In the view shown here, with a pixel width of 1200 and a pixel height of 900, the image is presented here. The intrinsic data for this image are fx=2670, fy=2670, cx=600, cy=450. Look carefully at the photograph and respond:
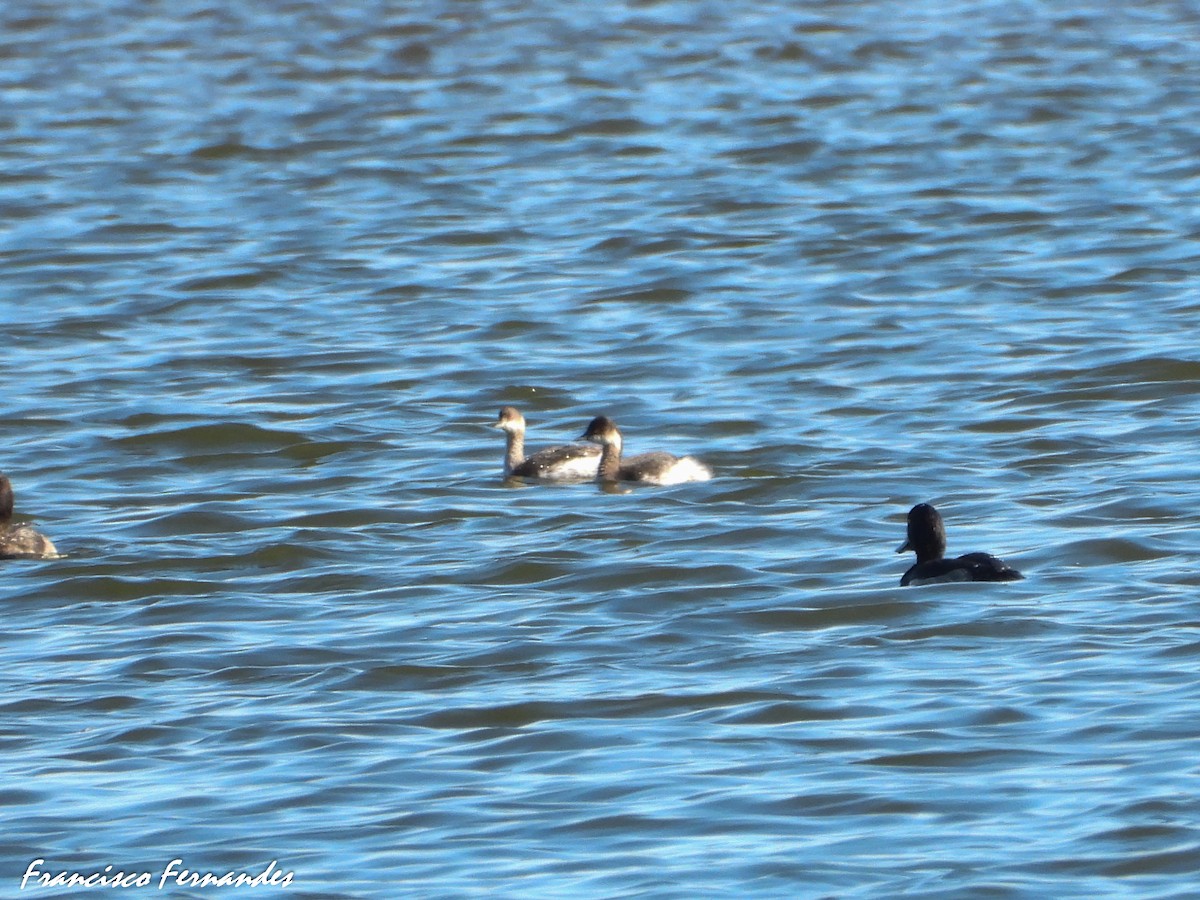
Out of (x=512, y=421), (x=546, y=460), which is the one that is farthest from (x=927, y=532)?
(x=512, y=421)

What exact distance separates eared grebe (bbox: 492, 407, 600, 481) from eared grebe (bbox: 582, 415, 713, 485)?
10 centimetres

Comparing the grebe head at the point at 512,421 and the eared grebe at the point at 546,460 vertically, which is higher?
the grebe head at the point at 512,421

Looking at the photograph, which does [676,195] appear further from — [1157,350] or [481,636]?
[481,636]

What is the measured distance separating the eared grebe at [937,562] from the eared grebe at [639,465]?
2373 mm

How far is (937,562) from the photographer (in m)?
10.9

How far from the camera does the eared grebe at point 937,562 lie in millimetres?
10773

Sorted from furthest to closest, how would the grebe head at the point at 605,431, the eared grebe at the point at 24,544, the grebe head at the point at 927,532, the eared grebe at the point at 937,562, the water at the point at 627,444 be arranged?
the grebe head at the point at 605,431
the eared grebe at the point at 24,544
the grebe head at the point at 927,532
the eared grebe at the point at 937,562
the water at the point at 627,444

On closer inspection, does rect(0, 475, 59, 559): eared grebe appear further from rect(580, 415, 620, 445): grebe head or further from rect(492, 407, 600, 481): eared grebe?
rect(580, 415, 620, 445): grebe head

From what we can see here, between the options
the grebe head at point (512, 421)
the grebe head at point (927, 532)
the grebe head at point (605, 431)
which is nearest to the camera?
the grebe head at point (927, 532)

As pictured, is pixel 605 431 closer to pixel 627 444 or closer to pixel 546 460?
pixel 546 460

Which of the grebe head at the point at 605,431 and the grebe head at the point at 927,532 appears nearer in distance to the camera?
the grebe head at the point at 927,532

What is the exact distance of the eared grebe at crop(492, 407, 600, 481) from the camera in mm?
14055

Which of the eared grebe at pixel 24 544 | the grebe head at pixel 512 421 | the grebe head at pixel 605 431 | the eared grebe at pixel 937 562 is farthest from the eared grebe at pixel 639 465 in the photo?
the eared grebe at pixel 24 544

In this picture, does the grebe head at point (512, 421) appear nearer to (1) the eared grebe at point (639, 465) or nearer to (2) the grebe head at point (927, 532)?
(1) the eared grebe at point (639, 465)
